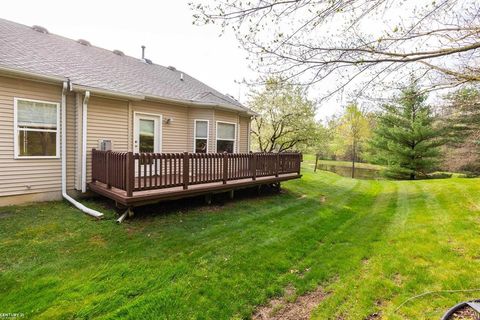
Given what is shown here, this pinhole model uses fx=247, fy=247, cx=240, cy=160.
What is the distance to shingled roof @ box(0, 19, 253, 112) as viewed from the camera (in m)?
6.36

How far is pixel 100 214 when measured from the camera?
17.5 ft

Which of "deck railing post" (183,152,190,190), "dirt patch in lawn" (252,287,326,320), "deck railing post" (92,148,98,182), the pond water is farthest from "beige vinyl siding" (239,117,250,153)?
the pond water

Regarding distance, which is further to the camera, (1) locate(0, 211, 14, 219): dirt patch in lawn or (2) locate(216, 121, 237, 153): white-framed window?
(2) locate(216, 121, 237, 153): white-framed window

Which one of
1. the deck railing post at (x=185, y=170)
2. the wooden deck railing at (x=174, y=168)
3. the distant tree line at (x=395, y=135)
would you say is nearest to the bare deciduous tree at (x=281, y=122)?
the distant tree line at (x=395, y=135)

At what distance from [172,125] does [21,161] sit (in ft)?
13.8

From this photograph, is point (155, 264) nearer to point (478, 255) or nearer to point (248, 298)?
point (248, 298)

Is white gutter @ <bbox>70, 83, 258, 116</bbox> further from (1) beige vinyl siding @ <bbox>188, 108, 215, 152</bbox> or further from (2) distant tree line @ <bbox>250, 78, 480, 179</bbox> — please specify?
(2) distant tree line @ <bbox>250, 78, 480, 179</bbox>

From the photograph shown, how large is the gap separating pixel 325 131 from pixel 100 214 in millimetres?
14113

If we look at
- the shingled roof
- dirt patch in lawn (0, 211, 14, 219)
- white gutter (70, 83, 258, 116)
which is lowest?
dirt patch in lawn (0, 211, 14, 219)

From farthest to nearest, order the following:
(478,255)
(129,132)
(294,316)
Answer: (129,132)
(478,255)
(294,316)

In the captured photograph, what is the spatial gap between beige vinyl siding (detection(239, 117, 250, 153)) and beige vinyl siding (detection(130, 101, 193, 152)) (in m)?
2.76

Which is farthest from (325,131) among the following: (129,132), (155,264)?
(155,264)

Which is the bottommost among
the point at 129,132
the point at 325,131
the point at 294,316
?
the point at 294,316

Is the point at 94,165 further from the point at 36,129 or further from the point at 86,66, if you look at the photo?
the point at 86,66
